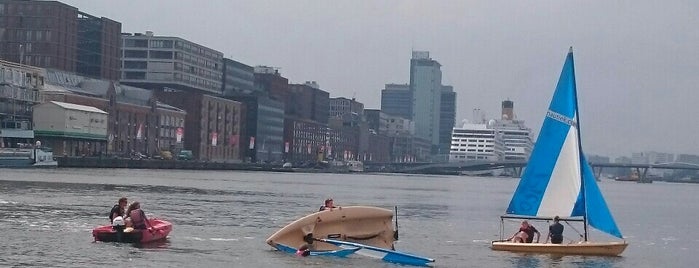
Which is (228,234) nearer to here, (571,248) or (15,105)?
(571,248)

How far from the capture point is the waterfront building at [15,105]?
19112cm

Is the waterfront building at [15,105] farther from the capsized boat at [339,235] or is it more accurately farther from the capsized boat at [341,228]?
the capsized boat at [339,235]

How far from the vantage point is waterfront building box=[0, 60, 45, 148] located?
191125 millimetres

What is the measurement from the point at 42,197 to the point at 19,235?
1344 inches

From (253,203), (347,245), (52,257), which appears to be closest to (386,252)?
(347,245)

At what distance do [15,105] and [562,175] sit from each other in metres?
152

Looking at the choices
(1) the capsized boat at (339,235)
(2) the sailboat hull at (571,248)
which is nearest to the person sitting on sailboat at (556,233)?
(2) the sailboat hull at (571,248)

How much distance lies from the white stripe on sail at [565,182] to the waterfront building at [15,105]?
145620 mm

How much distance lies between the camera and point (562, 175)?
58.3m

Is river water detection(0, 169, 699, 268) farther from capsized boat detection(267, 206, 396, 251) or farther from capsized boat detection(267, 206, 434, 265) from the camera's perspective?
capsized boat detection(267, 206, 396, 251)

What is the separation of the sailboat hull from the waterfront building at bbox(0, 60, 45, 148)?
14595 cm

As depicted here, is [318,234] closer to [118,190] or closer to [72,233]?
[72,233]

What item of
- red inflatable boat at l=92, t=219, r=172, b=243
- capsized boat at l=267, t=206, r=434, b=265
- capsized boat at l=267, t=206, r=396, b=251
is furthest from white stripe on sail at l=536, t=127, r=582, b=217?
red inflatable boat at l=92, t=219, r=172, b=243

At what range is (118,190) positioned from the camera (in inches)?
4279
